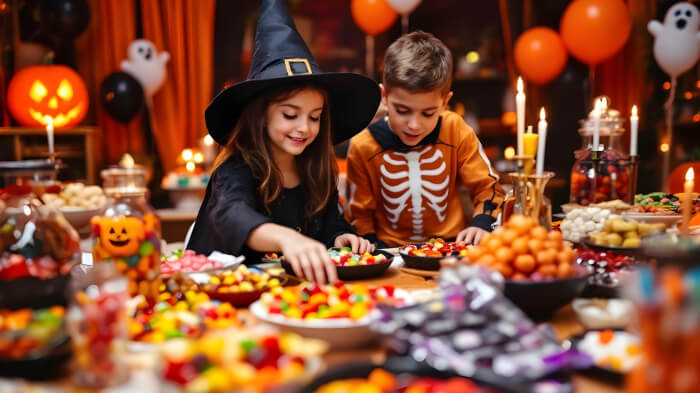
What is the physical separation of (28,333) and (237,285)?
516 mm

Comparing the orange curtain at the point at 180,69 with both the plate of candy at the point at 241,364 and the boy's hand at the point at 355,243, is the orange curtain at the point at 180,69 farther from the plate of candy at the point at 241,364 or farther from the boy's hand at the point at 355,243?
the plate of candy at the point at 241,364

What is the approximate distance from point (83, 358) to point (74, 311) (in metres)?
0.09

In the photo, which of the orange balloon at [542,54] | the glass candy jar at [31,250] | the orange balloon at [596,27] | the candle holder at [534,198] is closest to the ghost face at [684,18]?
the orange balloon at [596,27]

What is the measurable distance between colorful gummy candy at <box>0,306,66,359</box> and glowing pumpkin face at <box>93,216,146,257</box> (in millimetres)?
343

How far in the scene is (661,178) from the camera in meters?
5.46

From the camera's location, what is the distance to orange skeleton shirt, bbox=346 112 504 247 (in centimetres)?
270

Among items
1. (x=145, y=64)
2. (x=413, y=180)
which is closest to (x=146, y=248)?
(x=413, y=180)

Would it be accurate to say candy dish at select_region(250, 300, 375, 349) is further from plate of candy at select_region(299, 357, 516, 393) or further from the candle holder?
the candle holder

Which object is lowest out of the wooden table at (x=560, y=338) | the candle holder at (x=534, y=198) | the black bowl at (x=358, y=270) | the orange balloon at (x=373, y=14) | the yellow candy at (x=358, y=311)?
the wooden table at (x=560, y=338)

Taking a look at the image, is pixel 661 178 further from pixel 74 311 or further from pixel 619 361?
pixel 74 311

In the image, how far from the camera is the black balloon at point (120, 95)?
4.70 meters

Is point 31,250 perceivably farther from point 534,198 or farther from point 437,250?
point 534,198

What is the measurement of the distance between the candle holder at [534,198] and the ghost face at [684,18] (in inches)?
153

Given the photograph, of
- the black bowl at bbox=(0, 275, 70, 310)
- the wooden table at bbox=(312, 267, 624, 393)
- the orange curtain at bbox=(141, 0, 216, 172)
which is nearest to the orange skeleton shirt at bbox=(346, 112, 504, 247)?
the wooden table at bbox=(312, 267, 624, 393)
